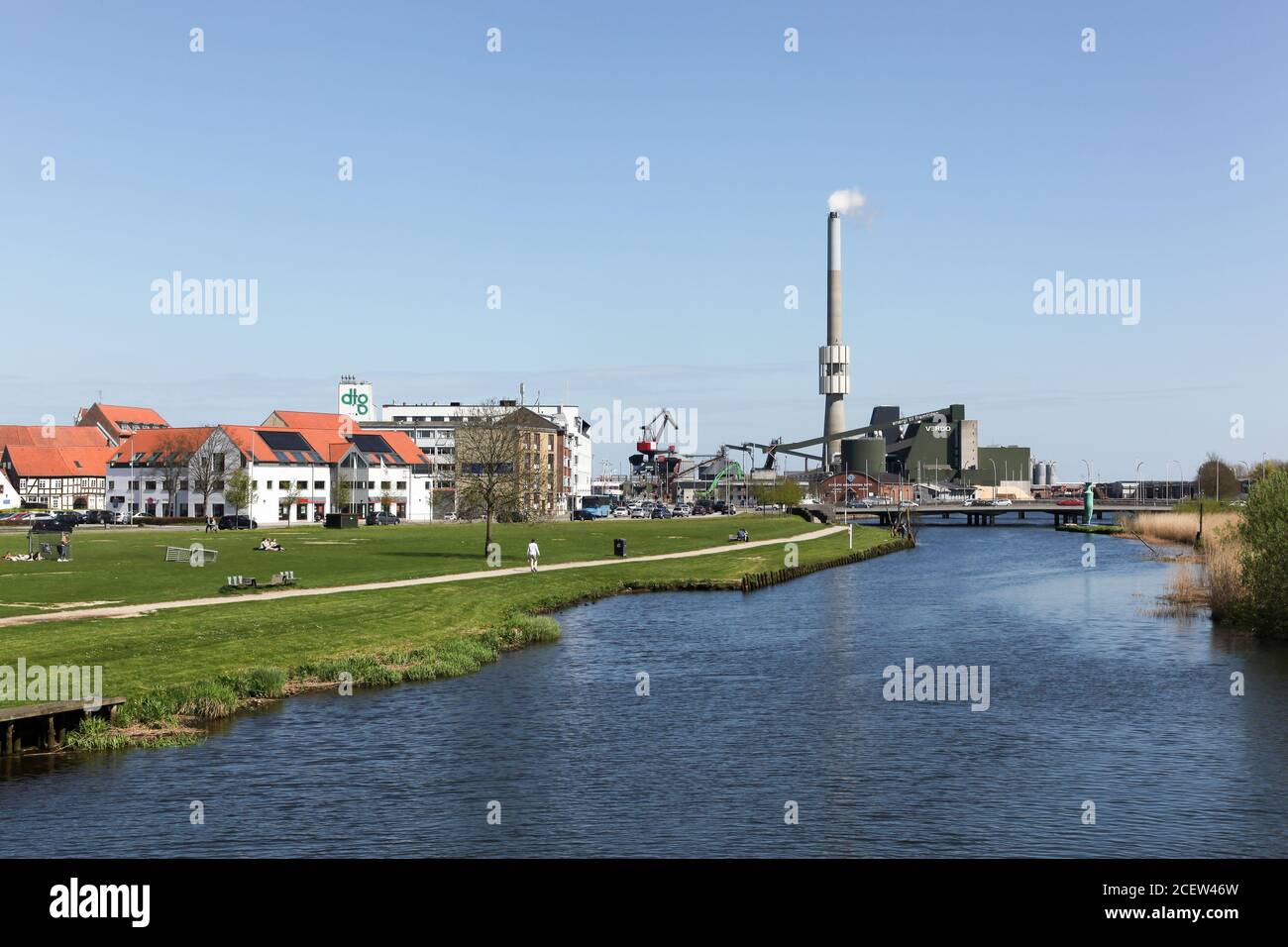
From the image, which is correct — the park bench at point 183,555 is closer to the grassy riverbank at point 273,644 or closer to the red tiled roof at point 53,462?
the grassy riverbank at point 273,644

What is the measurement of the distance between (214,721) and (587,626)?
28678mm

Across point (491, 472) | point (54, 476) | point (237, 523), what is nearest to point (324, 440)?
point (237, 523)

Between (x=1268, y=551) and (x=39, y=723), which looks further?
(x=1268, y=551)

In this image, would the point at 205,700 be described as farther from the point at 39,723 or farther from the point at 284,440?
the point at 284,440

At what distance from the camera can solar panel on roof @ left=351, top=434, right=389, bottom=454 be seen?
171m

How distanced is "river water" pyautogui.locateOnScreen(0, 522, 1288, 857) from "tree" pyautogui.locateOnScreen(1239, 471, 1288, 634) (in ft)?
8.22

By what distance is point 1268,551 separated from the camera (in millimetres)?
59188

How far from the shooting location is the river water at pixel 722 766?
27.1 meters

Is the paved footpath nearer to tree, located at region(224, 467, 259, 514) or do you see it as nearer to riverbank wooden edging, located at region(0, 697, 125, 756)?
riverbank wooden edging, located at region(0, 697, 125, 756)

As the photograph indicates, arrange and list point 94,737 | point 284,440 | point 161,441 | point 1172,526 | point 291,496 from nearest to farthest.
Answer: point 94,737 → point 1172,526 → point 291,496 → point 284,440 → point 161,441

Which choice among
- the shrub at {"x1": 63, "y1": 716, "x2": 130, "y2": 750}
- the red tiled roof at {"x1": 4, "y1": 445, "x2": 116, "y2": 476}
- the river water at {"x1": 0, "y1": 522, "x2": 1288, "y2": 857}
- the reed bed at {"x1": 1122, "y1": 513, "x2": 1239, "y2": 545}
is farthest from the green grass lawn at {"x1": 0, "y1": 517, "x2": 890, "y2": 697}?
the red tiled roof at {"x1": 4, "y1": 445, "x2": 116, "y2": 476}

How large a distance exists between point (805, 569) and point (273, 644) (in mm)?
65725

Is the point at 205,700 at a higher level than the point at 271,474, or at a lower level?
lower

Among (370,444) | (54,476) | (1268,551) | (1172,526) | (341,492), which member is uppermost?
(370,444)
